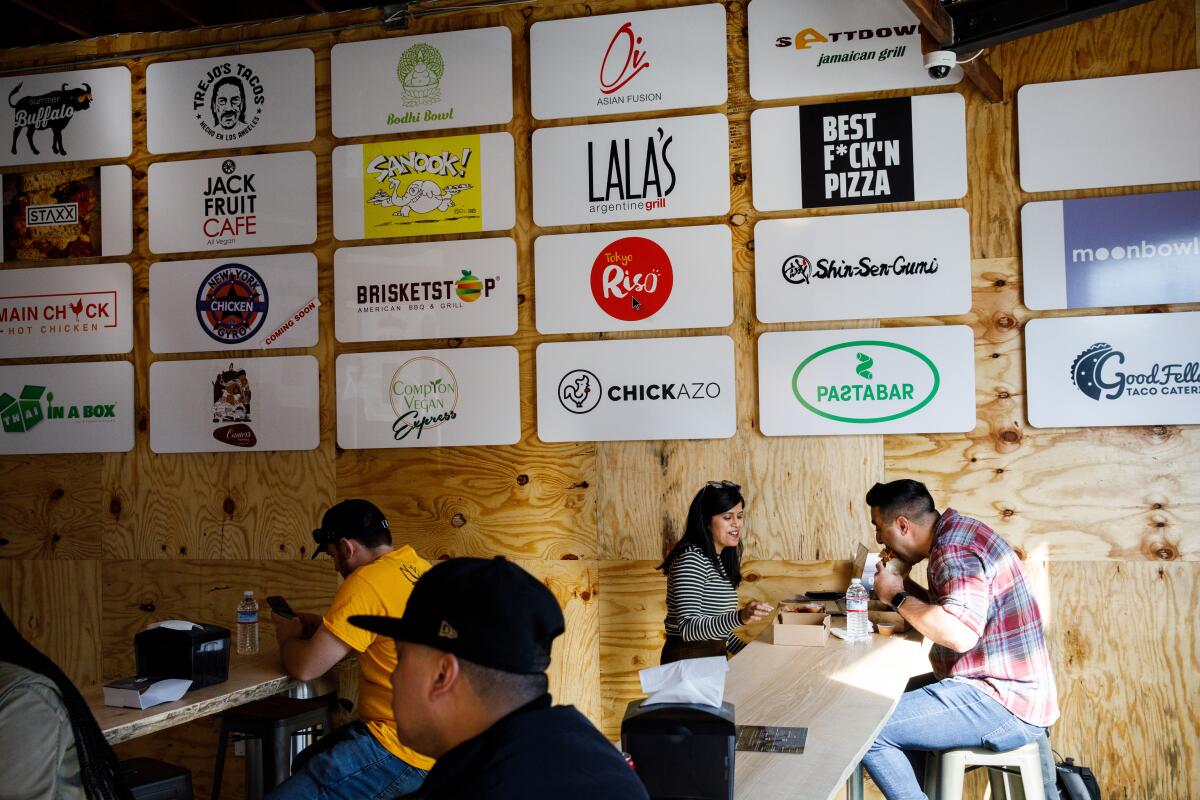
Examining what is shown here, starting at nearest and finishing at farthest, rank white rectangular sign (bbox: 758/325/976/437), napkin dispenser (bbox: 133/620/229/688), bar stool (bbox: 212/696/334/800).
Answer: napkin dispenser (bbox: 133/620/229/688) → bar stool (bbox: 212/696/334/800) → white rectangular sign (bbox: 758/325/976/437)

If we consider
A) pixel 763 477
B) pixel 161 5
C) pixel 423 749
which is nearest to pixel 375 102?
pixel 161 5

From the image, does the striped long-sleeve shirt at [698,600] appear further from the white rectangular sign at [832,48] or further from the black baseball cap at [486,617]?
the black baseball cap at [486,617]

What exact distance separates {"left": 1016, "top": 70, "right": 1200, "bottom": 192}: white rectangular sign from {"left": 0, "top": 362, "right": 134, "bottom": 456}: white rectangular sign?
4.14 metres

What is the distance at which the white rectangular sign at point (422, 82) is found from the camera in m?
4.53

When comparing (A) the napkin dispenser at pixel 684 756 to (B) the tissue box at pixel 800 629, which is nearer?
(A) the napkin dispenser at pixel 684 756

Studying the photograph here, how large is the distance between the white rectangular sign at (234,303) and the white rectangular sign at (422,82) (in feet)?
2.33

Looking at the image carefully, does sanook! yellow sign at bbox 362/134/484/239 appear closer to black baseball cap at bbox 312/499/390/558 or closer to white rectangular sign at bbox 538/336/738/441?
white rectangular sign at bbox 538/336/738/441

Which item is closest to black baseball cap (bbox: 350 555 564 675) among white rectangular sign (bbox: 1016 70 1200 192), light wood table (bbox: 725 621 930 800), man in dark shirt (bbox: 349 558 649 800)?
man in dark shirt (bbox: 349 558 649 800)

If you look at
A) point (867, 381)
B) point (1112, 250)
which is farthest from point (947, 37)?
point (867, 381)

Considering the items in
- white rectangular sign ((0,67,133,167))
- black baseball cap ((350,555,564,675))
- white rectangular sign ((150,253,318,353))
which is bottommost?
black baseball cap ((350,555,564,675))

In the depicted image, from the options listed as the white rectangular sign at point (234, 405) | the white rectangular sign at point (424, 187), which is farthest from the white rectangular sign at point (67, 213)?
the white rectangular sign at point (424, 187)

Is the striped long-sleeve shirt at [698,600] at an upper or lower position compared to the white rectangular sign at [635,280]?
lower

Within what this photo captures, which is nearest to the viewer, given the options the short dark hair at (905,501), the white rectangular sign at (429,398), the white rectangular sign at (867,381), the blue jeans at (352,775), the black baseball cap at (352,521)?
the blue jeans at (352,775)

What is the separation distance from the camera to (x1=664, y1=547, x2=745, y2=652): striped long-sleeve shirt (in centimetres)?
363
